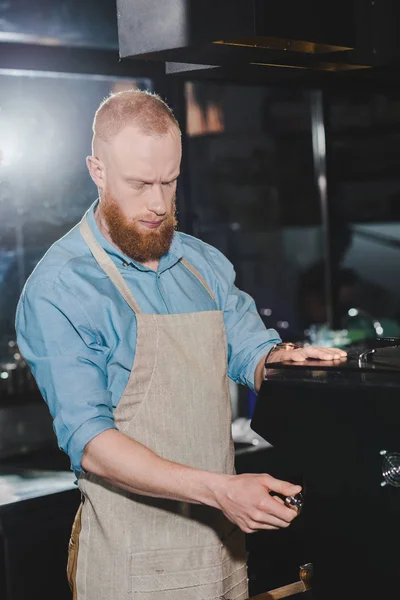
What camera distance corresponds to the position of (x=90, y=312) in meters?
1.97

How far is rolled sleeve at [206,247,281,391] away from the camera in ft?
7.39

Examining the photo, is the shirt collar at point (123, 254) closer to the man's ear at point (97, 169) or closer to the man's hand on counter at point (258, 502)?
the man's ear at point (97, 169)

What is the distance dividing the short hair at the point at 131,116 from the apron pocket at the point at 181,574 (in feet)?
2.88

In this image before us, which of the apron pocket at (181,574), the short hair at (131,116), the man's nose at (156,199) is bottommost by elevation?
the apron pocket at (181,574)

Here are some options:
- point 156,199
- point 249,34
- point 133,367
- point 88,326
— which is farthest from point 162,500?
point 249,34

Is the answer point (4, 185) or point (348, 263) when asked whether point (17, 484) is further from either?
point (348, 263)

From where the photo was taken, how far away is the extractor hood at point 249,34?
6.49 ft

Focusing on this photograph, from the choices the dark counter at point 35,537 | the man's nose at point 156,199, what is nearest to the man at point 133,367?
the man's nose at point 156,199

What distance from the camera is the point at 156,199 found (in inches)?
79.7

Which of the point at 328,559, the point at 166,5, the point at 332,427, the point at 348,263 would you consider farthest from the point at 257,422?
the point at 348,263

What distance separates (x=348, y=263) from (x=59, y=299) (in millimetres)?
3955

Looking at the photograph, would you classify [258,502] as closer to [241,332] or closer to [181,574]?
[181,574]

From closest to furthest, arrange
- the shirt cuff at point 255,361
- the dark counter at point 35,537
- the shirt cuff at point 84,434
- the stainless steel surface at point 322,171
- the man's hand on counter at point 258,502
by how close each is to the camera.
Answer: the man's hand on counter at point 258,502 → the shirt cuff at point 84,434 → the shirt cuff at point 255,361 → the dark counter at point 35,537 → the stainless steel surface at point 322,171

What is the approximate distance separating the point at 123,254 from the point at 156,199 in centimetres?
15
